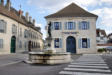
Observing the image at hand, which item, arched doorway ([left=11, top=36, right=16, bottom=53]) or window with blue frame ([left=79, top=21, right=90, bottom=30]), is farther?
arched doorway ([left=11, top=36, right=16, bottom=53])

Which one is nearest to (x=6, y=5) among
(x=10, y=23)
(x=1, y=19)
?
(x=10, y=23)

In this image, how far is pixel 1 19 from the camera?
912 inches

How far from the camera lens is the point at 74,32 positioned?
24.4m

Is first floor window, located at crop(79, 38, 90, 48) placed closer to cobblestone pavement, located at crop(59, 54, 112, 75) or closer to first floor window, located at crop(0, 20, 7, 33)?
first floor window, located at crop(0, 20, 7, 33)

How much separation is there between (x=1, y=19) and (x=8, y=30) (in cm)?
296

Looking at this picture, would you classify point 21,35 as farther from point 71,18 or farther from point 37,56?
point 37,56

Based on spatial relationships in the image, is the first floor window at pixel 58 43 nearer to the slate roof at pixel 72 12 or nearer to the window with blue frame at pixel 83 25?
the slate roof at pixel 72 12

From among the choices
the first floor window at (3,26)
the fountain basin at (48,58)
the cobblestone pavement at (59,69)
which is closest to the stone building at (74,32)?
the first floor window at (3,26)

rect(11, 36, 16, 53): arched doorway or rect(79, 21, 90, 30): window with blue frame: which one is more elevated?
rect(79, 21, 90, 30): window with blue frame

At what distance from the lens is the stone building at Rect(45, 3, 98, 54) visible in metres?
24.1

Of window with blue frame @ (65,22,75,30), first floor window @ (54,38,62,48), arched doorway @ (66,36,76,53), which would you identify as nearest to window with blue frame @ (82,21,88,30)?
window with blue frame @ (65,22,75,30)

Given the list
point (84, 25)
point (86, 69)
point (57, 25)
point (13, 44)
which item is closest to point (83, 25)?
point (84, 25)

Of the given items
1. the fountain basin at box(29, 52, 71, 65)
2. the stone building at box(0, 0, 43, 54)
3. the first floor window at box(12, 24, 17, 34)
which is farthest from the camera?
the first floor window at box(12, 24, 17, 34)

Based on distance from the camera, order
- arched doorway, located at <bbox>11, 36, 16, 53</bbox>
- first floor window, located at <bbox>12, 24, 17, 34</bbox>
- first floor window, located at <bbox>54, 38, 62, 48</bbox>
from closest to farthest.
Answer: first floor window, located at <bbox>54, 38, 62, 48</bbox> < arched doorway, located at <bbox>11, 36, 16, 53</bbox> < first floor window, located at <bbox>12, 24, 17, 34</bbox>
